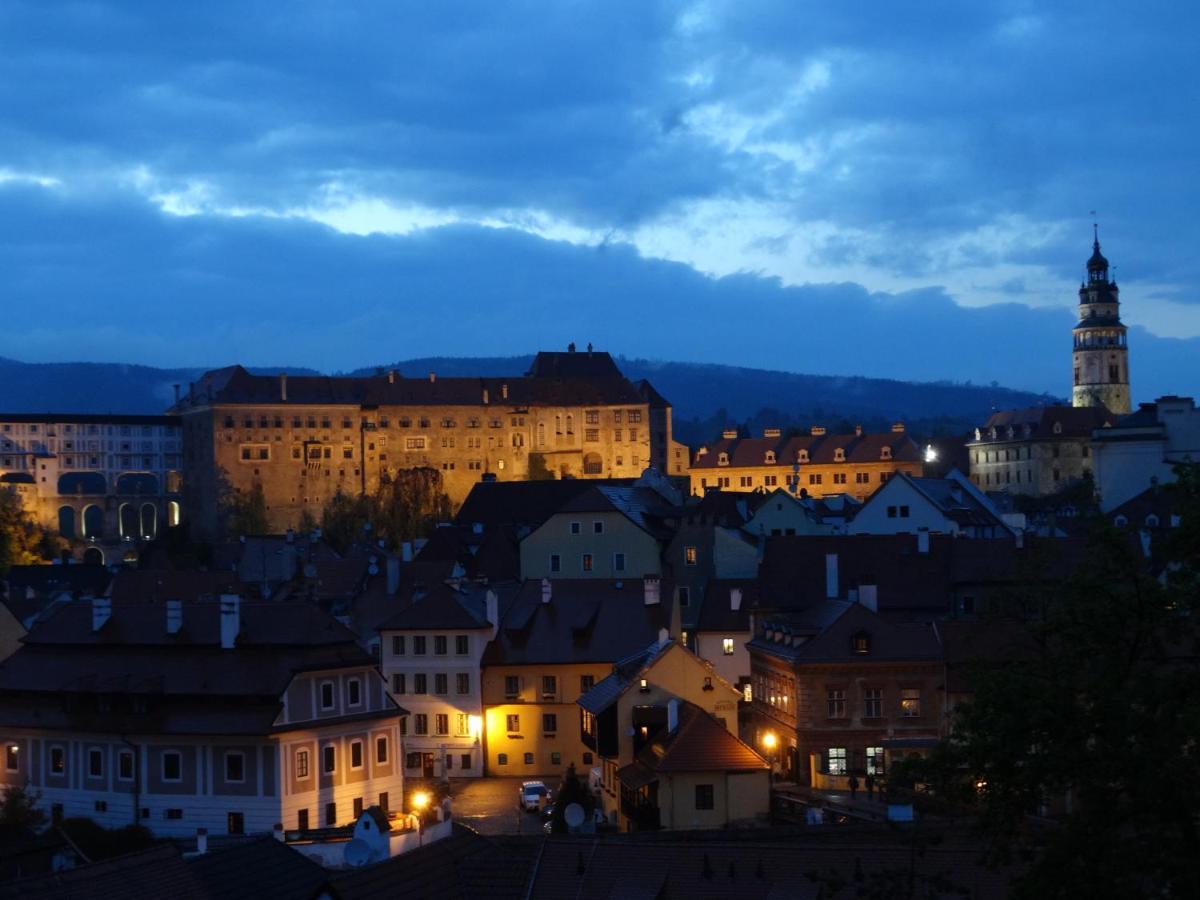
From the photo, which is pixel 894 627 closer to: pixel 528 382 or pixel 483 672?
pixel 483 672

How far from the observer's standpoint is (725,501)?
269 ft

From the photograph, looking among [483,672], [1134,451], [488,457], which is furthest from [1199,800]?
[488,457]

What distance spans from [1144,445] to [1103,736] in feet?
398

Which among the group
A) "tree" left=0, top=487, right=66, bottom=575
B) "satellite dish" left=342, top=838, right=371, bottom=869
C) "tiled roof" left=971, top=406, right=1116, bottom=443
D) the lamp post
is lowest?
the lamp post

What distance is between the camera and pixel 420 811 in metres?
43.6

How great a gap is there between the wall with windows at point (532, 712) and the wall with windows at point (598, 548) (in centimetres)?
1714

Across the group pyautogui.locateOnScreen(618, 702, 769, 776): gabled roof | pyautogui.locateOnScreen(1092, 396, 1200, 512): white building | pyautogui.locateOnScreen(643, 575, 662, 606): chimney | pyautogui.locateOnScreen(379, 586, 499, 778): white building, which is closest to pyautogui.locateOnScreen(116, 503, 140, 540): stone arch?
pyautogui.locateOnScreen(1092, 396, 1200, 512): white building

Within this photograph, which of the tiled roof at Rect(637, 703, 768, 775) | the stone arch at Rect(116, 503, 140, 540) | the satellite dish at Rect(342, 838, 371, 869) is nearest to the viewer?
the satellite dish at Rect(342, 838, 371, 869)

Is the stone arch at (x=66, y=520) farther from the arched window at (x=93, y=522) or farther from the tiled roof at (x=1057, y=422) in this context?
the tiled roof at (x=1057, y=422)

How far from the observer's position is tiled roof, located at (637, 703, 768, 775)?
4300 cm

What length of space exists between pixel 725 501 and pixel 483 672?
25.7 meters

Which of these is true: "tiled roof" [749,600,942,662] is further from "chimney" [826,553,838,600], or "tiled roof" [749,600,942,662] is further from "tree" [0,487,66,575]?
"tree" [0,487,66,575]

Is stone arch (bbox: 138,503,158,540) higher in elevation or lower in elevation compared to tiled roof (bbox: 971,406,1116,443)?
lower

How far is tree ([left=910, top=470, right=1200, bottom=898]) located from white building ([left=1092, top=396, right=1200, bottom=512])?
116 meters
